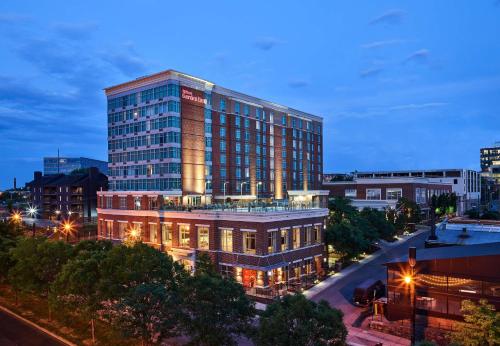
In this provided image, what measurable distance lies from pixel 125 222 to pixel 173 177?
9.81 meters

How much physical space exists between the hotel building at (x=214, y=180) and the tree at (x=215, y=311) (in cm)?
1861

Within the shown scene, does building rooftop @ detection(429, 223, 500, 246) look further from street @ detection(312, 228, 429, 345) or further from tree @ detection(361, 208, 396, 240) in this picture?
tree @ detection(361, 208, 396, 240)

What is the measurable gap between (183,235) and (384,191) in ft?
200

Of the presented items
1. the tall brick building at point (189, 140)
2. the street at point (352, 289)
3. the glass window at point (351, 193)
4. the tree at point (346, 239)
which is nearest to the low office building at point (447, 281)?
the street at point (352, 289)

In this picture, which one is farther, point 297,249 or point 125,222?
point 125,222

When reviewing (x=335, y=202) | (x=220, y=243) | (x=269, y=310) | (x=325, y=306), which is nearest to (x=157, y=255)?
(x=269, y=310)

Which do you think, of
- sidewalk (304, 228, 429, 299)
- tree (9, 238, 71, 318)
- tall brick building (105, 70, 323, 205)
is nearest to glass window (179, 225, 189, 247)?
tall brick building (105, 70, 323, 205)

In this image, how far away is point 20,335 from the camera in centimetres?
3119

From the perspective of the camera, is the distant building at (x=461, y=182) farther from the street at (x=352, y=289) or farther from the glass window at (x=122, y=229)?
the glass window at (x=122, y=229)

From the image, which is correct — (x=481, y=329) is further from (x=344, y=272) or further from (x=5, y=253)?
(x=5, y=253)

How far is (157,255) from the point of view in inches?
1086

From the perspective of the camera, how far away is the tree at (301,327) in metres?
17.7

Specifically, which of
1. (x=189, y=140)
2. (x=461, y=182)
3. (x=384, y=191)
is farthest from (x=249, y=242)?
(x=461, y=182)

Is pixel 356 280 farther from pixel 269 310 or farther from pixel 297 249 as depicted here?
pixel 269 310
